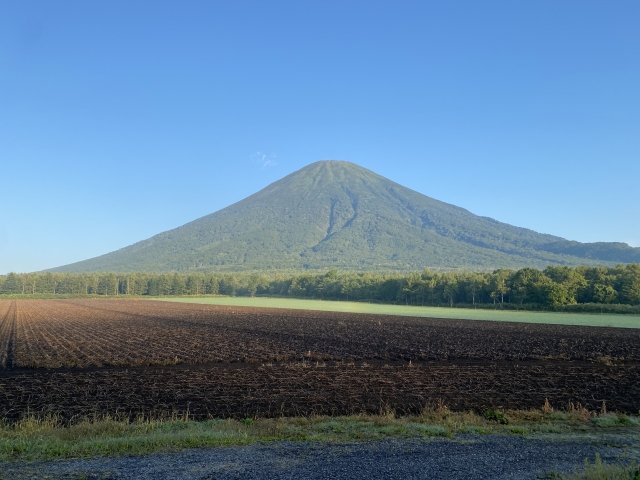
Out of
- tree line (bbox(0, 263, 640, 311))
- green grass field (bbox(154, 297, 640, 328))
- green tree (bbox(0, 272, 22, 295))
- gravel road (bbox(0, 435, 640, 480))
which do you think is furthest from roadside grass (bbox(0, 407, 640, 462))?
green tree (bbox(0, 272, 22, 295))

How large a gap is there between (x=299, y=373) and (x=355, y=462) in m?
11.3

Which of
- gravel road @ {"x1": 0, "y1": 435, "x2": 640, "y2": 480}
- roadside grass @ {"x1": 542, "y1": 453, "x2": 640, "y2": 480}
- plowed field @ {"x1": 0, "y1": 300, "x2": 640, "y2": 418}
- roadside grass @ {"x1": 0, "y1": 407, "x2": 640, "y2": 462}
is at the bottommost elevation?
plowed field @ {"x1": 0, "y1": 300, "x2": 640, "y2": 418}

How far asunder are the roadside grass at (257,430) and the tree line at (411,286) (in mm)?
73345

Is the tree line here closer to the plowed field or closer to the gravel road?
the plowed field

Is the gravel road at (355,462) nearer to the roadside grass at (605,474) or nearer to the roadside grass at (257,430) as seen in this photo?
the roadside grass at (257,430)

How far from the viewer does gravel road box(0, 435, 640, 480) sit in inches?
294

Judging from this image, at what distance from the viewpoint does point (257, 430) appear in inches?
403

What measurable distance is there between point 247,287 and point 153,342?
13480cm

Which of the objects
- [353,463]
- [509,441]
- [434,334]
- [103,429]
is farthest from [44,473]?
[434,334]

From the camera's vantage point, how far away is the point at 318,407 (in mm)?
13234

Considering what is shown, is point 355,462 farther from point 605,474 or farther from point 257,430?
point 605,474

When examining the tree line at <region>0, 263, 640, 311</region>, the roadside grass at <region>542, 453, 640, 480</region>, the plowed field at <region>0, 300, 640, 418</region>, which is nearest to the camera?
the roadside grass at <region>542, 453, 640, 480</region>

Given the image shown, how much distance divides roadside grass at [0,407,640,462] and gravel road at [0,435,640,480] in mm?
449

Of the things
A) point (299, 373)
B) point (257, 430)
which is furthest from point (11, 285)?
point (257, 430)
